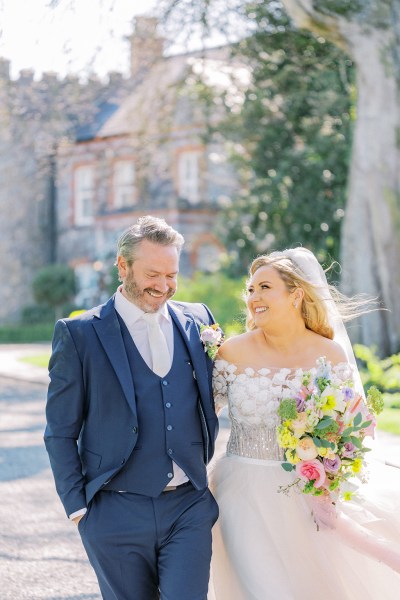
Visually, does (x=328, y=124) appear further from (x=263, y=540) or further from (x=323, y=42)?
(x=263, y=540)

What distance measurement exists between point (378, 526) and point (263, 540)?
1.66ft

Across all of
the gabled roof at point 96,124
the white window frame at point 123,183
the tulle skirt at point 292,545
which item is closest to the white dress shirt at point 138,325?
the tulle skirt at point 292,545

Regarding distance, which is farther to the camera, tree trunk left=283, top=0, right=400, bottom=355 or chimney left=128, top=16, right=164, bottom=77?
chimney left=128, top=16, right=164, bottom=77

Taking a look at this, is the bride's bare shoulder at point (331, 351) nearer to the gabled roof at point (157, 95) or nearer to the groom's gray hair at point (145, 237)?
the groom's gray hair at point (145, 237)

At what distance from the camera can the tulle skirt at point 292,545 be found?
4.02 metres

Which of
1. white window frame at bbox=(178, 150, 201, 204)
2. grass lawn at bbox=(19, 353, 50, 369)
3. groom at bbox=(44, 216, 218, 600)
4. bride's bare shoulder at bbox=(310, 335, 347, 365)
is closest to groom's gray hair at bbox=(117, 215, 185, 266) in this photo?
groom at bbox=(44, 216, 218, 600)

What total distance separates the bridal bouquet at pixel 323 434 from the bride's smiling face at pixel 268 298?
1.42ft

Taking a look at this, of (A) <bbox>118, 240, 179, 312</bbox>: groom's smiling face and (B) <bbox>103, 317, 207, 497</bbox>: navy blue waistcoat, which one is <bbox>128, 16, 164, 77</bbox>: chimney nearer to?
(A) <bbox>118, 240, 179, 312</bbox>: groom's smiling face

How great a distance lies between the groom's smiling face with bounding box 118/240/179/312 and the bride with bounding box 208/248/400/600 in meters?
0.62

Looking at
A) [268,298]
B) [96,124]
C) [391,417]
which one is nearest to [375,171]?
[391,417]

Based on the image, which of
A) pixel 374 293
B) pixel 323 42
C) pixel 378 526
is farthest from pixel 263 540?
pixel 323 42

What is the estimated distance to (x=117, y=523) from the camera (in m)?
3.58

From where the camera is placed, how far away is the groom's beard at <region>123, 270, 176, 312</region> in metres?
3.69

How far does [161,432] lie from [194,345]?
44 cm
